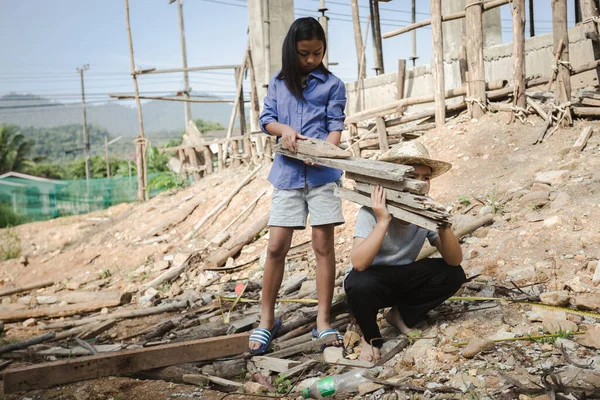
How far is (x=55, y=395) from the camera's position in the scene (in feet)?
10.1

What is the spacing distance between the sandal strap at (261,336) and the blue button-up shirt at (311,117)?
2.89 ft

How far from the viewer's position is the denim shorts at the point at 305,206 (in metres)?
3.23

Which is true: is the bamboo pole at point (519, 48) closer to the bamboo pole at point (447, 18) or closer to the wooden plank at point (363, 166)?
the bamboo pole at point (447, 18)

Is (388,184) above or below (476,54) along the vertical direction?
below

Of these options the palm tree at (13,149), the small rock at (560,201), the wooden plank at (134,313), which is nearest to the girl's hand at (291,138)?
the small rock at (560,201)

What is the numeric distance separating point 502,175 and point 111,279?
16.7 ft

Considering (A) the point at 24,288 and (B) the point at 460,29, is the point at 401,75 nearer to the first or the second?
(B) the point at 460,29

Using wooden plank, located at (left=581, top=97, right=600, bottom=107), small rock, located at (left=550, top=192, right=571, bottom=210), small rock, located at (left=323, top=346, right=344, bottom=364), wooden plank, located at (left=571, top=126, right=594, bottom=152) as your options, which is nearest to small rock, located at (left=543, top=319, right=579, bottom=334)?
small rock, located at (left=323, top=346, right=344, bottom=364)

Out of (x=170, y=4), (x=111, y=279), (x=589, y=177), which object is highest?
(x=170, y=4)

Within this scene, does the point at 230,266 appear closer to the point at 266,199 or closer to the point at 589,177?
the point at 266,199

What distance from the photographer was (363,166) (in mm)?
2811

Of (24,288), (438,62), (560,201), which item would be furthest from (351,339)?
(24,288)

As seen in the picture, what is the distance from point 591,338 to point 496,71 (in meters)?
7.19

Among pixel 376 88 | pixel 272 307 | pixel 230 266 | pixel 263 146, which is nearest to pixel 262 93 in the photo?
pixel 263 146
